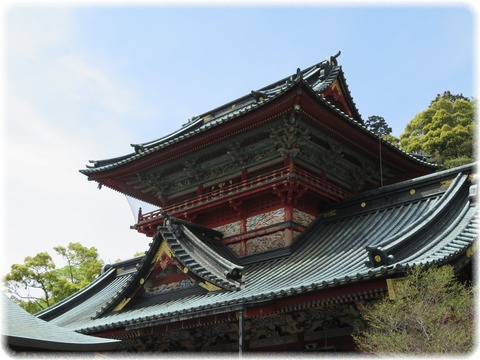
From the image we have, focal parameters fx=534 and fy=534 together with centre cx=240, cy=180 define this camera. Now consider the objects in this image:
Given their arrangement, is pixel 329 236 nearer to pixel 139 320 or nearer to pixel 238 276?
pixel 238 276

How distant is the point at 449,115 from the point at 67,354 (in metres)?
40.4

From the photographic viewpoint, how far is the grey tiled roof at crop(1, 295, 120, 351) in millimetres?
9070

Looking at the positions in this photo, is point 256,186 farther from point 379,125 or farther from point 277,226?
point 379,125

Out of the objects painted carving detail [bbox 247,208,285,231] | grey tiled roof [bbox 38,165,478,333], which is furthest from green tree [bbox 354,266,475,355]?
painted carving detail [bbox 247,208,285,231]

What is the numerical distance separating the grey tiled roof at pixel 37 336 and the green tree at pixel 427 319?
5250mm

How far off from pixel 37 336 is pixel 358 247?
8.28 m

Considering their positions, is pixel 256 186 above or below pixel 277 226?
above

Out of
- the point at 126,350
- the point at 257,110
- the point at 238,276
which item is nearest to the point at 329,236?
the point at 238,276

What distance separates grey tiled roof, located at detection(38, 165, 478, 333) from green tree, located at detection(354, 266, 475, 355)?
0.69 meters

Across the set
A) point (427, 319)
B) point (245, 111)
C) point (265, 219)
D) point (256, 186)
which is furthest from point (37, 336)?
point (245, 111)

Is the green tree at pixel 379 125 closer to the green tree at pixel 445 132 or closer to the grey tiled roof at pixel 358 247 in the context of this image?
the green tree at pixel 445 132

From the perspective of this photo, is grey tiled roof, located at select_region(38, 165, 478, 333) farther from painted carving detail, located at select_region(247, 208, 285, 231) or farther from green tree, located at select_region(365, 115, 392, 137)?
green tree, located at select_region(365, 115, 392, 137)

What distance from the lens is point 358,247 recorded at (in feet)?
46.5

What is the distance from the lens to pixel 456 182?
14500 millimetres
